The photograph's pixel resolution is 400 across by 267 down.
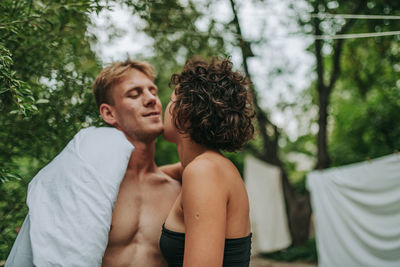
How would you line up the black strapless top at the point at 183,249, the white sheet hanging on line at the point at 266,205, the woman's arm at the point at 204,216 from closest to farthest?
1. the woman's arm at the point at 204,216
2. the black strapless top at the point at 183,249
3. the white sheet hanging on line at the point at 266,205

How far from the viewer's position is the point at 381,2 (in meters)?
5.71

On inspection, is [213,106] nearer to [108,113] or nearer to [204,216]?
[204,216]

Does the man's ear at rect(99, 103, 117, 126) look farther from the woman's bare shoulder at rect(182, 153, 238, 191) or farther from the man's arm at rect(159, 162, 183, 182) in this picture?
the woman's bare shoulder at rect(182, 153, 238, 191)

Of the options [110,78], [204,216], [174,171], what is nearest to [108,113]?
[110,78]

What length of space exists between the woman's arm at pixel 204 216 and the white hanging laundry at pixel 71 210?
0.37 m

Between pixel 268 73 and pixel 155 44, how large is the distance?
4.63 metres

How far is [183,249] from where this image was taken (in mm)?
1384

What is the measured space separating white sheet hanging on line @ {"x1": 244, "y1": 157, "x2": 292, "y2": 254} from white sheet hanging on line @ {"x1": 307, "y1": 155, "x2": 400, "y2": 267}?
202cm

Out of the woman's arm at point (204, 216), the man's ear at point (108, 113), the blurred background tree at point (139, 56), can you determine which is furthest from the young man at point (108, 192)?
the woman's arm at point (204, 216)

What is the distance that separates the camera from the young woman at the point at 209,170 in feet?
4.00

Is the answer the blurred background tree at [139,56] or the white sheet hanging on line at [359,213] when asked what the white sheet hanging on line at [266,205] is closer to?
the blurred background tree at [139,56]

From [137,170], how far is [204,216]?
3.47ft

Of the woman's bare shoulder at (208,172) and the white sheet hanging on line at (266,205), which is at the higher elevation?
the woman's bare shoulder at (208,172)

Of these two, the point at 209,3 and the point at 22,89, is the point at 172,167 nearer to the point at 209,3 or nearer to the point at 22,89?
the point at 22,89
